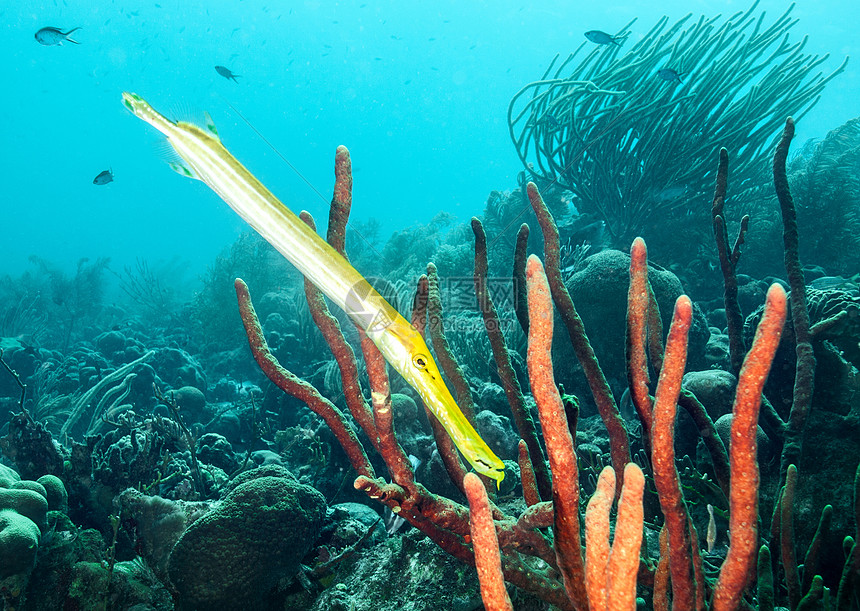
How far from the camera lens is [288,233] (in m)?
1.21

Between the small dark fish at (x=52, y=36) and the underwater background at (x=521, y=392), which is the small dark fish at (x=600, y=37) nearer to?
the underwater background at (x=521, y=392)

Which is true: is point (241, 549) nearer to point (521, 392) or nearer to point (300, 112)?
point (521, 392)

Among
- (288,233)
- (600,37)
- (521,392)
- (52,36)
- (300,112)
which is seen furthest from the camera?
(300,112)

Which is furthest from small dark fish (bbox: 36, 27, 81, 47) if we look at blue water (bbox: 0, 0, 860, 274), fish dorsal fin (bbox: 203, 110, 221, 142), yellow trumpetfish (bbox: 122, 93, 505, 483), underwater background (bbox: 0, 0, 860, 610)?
blue water (bbox: 0, 0, 860, 274)

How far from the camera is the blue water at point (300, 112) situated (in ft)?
298

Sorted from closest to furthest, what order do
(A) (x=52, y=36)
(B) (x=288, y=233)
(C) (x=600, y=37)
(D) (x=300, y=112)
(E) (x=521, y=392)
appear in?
(B) (x=288, y=233)
(E) (x=521, y=392)
(C) (x=600, y=37)
(A) (x=52, y=36)
(D) (x=300, y=112)

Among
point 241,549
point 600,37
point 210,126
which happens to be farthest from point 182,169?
point 600,37

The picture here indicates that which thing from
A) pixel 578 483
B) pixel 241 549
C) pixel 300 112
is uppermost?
pixel 300 112

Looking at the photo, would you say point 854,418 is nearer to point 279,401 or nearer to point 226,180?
point 226,180

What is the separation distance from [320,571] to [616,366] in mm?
5153

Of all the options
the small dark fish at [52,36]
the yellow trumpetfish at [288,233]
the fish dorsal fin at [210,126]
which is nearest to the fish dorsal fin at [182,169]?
the yellow trumpetfish at [288,233]

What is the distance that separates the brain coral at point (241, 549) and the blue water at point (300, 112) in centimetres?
8981

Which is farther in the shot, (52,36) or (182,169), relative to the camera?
(52,36)

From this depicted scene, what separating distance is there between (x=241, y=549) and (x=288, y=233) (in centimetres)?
278
